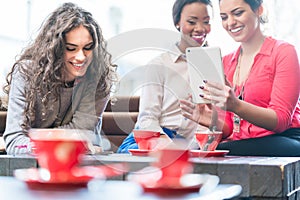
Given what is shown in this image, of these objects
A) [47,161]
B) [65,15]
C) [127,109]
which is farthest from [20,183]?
[127,109]

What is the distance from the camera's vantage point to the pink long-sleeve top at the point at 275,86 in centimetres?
191

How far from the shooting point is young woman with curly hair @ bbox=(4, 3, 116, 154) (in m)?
1.87

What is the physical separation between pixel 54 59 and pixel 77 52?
132 millimetres

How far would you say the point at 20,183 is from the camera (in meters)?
0.86

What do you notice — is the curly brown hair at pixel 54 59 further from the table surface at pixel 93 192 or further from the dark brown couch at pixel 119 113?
the table surface at pixel 93 192

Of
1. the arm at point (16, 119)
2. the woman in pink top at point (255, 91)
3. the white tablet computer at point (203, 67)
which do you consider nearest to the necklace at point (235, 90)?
the woman in pink top at point (255, 91)

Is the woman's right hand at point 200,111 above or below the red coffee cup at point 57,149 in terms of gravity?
above

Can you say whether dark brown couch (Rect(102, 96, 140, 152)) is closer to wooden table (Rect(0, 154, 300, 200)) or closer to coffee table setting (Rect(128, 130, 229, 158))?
coffee table setting (Rect(128, 130, 229, 158))

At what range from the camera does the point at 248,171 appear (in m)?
1.20

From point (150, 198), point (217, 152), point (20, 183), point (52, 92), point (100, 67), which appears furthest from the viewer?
point (100, 67)

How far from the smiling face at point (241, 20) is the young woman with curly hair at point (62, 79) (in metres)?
0.46

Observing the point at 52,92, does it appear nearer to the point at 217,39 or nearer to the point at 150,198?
the point at 150,198

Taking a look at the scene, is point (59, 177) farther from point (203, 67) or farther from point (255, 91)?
point (255, 91)

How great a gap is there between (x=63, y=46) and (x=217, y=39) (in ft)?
4.89
